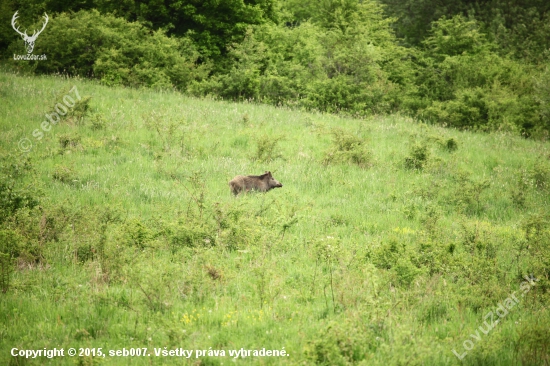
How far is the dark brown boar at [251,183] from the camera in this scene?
34.6 feet

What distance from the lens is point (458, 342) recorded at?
17.5 ft

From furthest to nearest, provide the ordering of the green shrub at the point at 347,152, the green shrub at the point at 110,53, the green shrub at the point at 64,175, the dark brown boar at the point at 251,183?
the green shrub at the point at 110,53 → the green shrub at the point at 347,152 → the dark brown boar at the point at 251,183 → the green shrub at the point at 64,175

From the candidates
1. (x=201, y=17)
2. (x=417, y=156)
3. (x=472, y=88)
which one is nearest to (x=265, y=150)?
(x=417, y=156)

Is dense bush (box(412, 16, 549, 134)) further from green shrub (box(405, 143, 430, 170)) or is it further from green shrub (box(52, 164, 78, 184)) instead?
green shrub (box(52, 164, 78, 184))

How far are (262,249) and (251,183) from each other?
126 inches

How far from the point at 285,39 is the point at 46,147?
61.5ft

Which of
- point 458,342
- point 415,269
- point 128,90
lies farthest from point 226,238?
point 128,90

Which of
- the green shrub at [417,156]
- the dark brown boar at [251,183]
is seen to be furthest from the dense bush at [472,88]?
the dark brown boar at [251,183]

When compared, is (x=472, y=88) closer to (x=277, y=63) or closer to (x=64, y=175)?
(x=277, y=63)

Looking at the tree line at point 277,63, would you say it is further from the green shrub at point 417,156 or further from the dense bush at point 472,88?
the green shrub at point 417,156

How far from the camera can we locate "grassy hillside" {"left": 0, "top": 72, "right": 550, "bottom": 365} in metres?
5.25

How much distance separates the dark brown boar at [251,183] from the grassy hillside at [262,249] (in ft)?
1.11

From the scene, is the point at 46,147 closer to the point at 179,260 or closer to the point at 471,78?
the point at 179,260

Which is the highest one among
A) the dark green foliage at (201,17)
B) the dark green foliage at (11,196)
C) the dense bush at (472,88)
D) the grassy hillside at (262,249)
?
the dark green foliage at (201,17)
